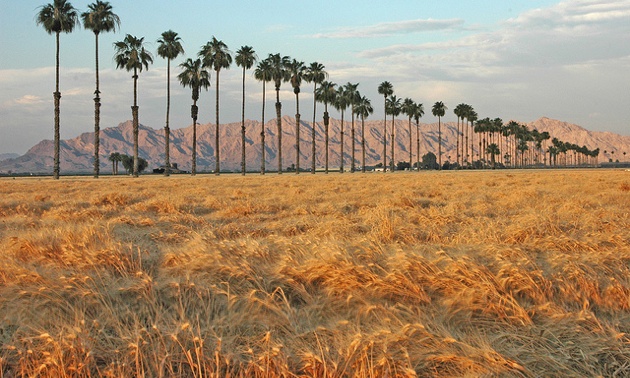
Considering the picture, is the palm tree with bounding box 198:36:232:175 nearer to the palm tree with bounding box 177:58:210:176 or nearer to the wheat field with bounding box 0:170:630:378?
the palm tree with bounding box 177:58:210:176

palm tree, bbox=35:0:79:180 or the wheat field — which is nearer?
the wheat field

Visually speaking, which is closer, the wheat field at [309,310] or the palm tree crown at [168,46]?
the wheat field at [309,310]

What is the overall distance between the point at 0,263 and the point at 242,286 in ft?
10.3

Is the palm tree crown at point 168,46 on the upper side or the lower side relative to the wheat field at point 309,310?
upper

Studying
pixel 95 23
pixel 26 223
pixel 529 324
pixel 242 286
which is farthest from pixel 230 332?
pixel 95 23

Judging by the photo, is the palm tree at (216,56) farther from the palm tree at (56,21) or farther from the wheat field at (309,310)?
the wheat field at (309,310)

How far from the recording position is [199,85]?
84.1 metres

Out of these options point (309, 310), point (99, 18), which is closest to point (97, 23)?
point (99, 18)

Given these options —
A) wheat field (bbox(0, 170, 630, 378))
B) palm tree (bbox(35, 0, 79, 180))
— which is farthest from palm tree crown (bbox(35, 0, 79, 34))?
wheat field (bbox(0, 170, 630, 378))

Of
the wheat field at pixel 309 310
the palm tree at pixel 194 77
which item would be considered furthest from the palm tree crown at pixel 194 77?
the wheat field at pixel 309 310

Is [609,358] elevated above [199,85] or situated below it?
below

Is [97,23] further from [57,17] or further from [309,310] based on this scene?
[309,310]

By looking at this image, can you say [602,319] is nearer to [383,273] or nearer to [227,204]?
[383,273]

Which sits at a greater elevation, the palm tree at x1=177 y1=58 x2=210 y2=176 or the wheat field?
the palm tree at x1=177 y1=58 x2=210 y2=176
